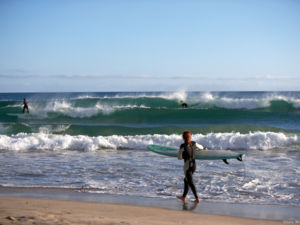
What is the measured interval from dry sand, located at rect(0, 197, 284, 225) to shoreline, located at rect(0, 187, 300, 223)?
10.6 inches

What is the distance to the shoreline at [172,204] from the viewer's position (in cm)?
604

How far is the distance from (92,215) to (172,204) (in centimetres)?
168

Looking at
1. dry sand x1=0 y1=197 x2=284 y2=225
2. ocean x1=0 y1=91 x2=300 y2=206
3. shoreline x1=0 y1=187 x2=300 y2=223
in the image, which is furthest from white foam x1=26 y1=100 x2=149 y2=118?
dry sand x1=0 y1=197 x2=284 y2=225

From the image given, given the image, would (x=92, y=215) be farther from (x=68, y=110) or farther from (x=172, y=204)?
(x=68, y=110)

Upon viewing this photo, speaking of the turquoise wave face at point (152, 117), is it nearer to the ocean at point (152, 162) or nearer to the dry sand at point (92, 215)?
the ocean at point (152, 162)

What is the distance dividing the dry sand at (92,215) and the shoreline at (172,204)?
10.6 inches

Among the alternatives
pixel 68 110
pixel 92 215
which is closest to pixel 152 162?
pixel 92 215

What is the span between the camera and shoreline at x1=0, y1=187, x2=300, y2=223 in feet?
19.8

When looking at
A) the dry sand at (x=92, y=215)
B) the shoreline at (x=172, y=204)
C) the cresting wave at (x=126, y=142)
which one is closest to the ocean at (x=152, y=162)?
the cresting wave at (x=126, y=142)

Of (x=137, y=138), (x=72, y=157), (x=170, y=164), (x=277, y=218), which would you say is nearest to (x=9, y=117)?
(x=137, y=138)

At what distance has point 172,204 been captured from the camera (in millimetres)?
6695

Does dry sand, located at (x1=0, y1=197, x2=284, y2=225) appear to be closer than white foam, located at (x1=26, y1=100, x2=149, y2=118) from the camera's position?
Yes

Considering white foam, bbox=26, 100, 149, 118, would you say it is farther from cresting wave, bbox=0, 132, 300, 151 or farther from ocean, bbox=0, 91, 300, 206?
cresting wave, bbox=0, 132, 300, 151

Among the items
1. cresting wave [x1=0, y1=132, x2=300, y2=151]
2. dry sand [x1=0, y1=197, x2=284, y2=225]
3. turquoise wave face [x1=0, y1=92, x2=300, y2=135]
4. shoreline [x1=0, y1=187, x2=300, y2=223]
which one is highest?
turquoise wave face [x1=0, y1=92, x2=300, y2=135]
